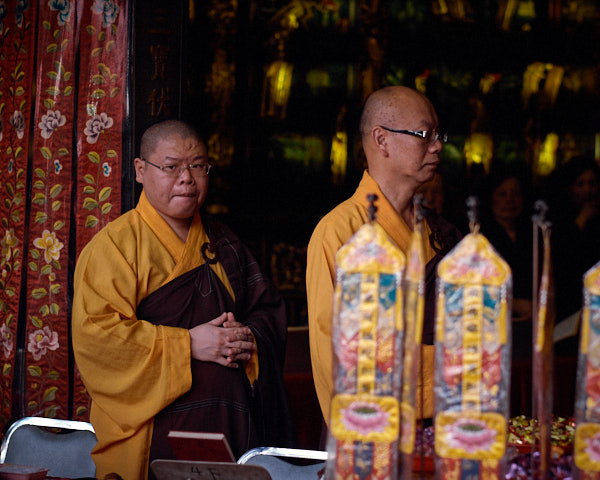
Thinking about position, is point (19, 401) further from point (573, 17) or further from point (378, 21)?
point (573, 17)

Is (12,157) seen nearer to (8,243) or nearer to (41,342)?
(8,243)

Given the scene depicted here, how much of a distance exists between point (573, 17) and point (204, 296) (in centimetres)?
452

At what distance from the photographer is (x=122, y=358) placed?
2453mm

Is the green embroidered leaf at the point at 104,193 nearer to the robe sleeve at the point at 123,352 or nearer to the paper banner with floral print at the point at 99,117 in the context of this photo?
the paper banner with floral print at the point at 99,117

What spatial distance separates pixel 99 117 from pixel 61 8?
468mm

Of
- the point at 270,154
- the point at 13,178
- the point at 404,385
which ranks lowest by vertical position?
the point at 404,385

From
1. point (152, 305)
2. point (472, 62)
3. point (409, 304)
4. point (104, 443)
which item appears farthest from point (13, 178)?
point (472, 62)

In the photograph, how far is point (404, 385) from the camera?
1331mm

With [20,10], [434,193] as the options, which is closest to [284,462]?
[20,10]

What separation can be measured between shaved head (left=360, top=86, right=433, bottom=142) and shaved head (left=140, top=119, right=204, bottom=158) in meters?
0.64

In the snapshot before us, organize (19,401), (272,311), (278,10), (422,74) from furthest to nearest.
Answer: (422,74) → (278,10) → (19,401) → (272,311)

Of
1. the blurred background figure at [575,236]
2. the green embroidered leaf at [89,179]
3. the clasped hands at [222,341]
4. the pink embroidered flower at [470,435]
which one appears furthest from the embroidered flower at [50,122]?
the blurred background figure at [575,236]

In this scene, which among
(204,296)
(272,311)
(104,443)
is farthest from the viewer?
(272,311)

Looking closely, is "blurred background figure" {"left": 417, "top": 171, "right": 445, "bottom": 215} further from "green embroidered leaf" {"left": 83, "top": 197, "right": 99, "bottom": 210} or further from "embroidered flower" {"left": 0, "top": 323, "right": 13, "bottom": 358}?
"embroidered flower" {"left": 0, "top": 323, "right": 13, "bottom": 358}
